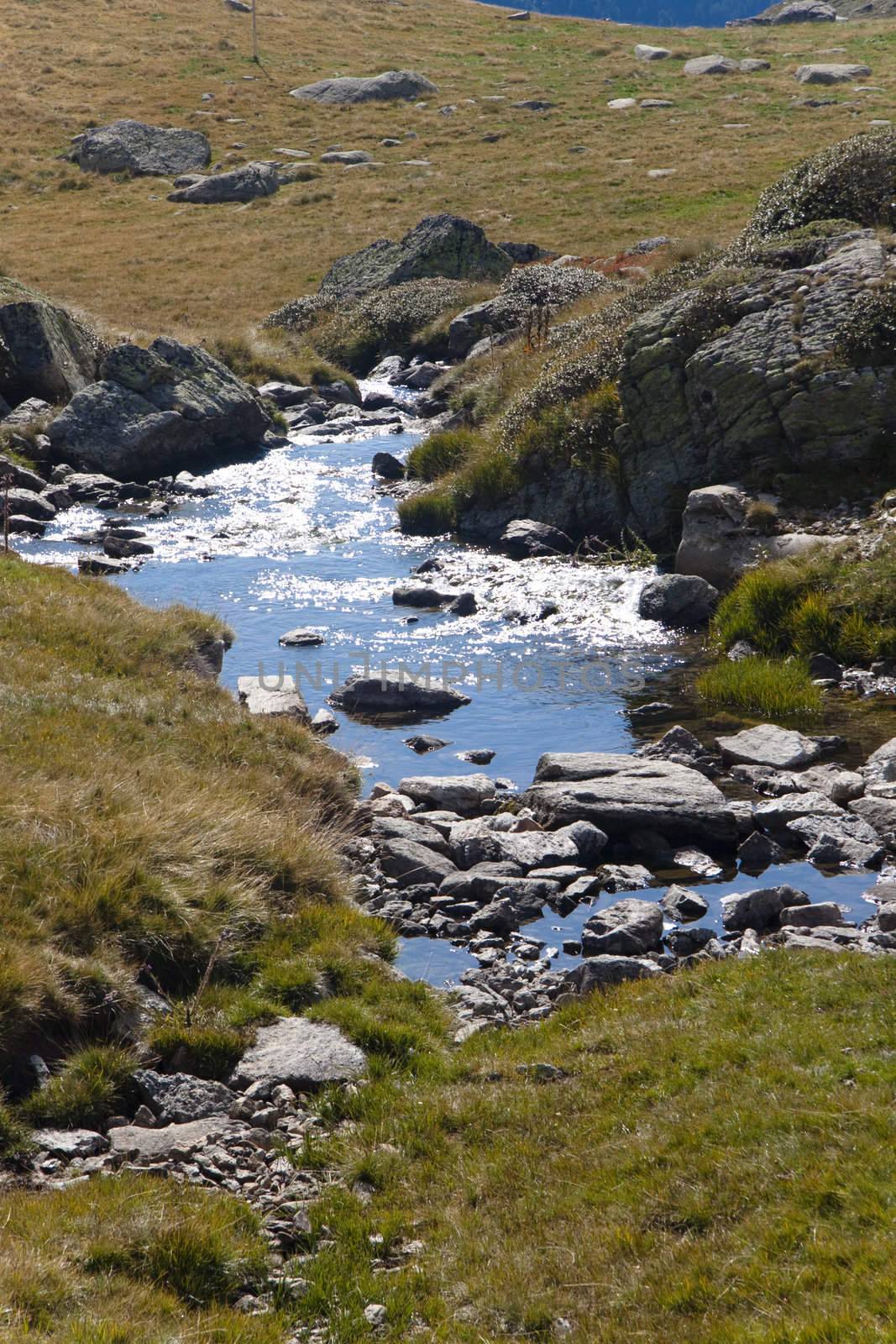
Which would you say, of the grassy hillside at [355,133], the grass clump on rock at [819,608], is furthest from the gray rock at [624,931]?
the grassy hillside at [355,133]

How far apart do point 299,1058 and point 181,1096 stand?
989 mm

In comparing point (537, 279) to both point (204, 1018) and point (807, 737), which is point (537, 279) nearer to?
point (807, 737)

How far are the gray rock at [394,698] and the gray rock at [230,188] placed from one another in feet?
239

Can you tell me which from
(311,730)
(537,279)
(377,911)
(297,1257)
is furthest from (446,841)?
(537,279)

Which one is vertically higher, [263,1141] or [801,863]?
[263,1141]

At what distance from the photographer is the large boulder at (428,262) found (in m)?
56.0

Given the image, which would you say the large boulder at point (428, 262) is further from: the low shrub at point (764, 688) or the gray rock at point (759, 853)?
the gray rock at point (759, 853)

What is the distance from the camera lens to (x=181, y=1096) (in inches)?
343

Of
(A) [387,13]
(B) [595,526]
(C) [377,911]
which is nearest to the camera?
(C) [377,911]

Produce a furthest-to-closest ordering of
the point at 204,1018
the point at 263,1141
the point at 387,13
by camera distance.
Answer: the point at 387,13 → the point at 204,1018 → the point at 263,1141

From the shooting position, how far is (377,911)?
40.7 ft

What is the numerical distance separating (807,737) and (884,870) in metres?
4.07

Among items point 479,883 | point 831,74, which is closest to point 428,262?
point 479,883

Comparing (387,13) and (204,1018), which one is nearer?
(204,1018)
